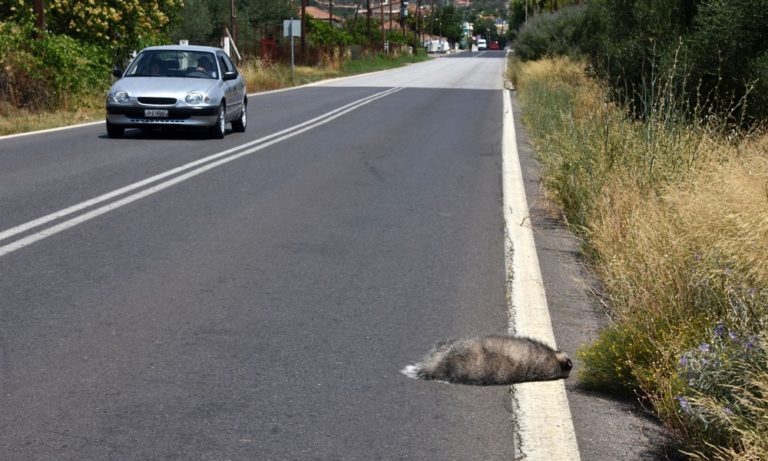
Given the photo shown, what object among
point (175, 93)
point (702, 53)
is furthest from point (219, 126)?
point (702, 53)

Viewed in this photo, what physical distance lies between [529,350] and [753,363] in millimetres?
1461

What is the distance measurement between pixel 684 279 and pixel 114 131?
46.7 ft

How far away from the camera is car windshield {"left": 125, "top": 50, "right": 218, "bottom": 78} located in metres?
19.6

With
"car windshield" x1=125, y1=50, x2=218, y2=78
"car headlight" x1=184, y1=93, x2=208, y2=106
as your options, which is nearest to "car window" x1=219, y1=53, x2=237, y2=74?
"car windshield" x1=125, y1=50, x2=218, y2=78

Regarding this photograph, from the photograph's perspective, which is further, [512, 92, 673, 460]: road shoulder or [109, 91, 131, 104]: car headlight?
[109, 91, 131, 104]: car headlight

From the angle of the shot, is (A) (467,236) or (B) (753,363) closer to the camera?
(B) (753,363)

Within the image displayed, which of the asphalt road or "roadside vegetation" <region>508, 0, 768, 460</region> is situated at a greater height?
"roadside vegetation" <region>508, 0, 768, 460</region>

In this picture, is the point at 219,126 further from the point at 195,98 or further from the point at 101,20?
the point at 101,20

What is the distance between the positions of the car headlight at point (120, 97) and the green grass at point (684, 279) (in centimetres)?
960

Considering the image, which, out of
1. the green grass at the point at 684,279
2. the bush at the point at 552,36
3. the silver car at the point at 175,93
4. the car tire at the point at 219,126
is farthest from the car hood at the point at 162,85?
the bush at the point at 552,36

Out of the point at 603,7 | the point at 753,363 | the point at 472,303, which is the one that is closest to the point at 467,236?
the point at 472,303

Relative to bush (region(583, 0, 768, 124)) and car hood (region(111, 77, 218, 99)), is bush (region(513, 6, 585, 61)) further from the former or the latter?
bush (region(583, 0, 768, 124))

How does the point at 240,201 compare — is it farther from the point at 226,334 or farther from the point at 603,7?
the point at 603,7

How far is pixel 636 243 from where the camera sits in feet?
22.9
